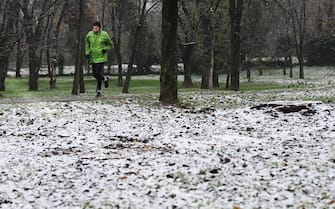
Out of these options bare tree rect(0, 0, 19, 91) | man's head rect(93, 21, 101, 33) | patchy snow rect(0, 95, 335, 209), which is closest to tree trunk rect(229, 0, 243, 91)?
man's head rect(93, 21, 101, 33)

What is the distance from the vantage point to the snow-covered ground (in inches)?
210

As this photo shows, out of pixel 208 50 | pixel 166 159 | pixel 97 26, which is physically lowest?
pixel 166 159

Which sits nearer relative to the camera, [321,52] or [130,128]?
[130,128]

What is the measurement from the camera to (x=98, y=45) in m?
13.5

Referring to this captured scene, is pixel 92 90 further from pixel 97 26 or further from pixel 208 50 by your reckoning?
pixel 97 26

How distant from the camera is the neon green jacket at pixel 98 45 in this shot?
13.5m

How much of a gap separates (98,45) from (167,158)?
7.30 m

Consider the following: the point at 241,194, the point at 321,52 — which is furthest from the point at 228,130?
the point at 321,52

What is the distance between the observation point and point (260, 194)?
532 cm

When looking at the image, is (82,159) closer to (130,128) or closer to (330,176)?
(130,128)

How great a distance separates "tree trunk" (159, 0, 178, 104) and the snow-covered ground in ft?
5.10

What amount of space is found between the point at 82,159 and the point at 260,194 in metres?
2.87

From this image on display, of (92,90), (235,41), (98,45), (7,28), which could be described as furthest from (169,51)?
(92,90)

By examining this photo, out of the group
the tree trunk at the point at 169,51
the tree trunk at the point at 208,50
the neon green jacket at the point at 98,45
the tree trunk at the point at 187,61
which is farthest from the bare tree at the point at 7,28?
the tree trunk at the point at 187,61
